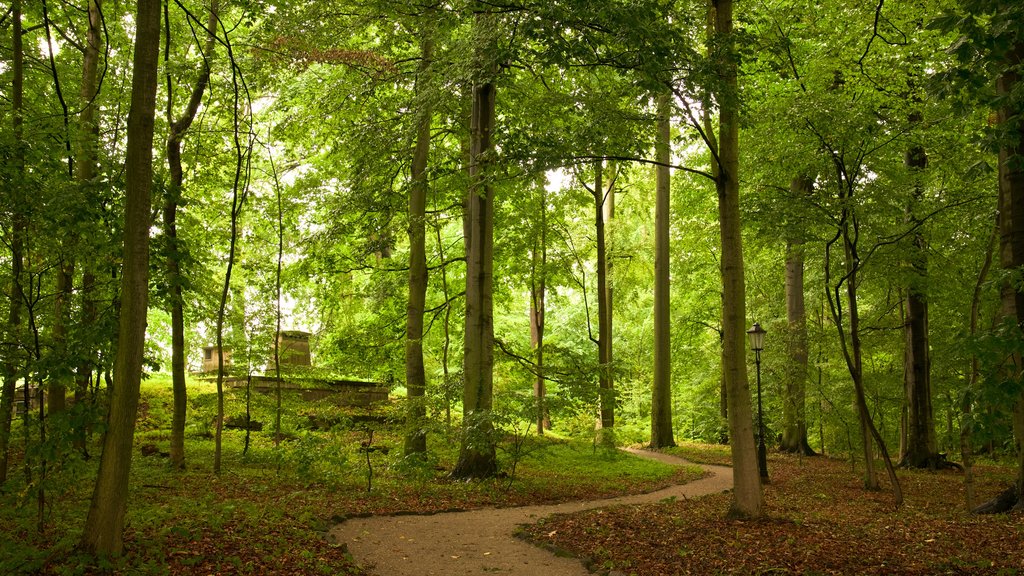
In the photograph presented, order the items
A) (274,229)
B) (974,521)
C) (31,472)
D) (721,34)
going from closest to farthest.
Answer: (31,472), (721,34), (974,521), (274,229)

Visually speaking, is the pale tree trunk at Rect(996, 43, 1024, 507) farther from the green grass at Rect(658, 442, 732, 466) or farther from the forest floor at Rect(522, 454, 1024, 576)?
the green grass at Rect(658, 442, 732, 466)

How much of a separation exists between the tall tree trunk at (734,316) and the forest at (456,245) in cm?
4

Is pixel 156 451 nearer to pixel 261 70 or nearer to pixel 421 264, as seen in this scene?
pixel 421 264

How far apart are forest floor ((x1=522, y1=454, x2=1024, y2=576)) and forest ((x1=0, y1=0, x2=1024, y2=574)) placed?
10 centimetres

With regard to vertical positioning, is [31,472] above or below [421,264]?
below

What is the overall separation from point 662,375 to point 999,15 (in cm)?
1414

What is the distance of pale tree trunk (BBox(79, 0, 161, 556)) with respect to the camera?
4.82 m

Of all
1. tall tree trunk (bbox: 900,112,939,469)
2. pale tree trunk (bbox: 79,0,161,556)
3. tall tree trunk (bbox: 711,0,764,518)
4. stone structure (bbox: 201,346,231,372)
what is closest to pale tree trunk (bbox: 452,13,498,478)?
tall tree trunk (bbox: 711,0,764,518)

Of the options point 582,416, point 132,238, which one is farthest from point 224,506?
point 582,416

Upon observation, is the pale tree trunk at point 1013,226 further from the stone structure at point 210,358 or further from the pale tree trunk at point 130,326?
the stone structure at point 210,358

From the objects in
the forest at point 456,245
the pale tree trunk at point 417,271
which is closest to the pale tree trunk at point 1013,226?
the forest at point 456,245

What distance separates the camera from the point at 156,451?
12.1 metres

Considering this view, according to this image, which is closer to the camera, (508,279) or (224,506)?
(224,506)

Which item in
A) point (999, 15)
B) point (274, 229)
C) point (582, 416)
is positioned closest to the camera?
point (999, 15)
